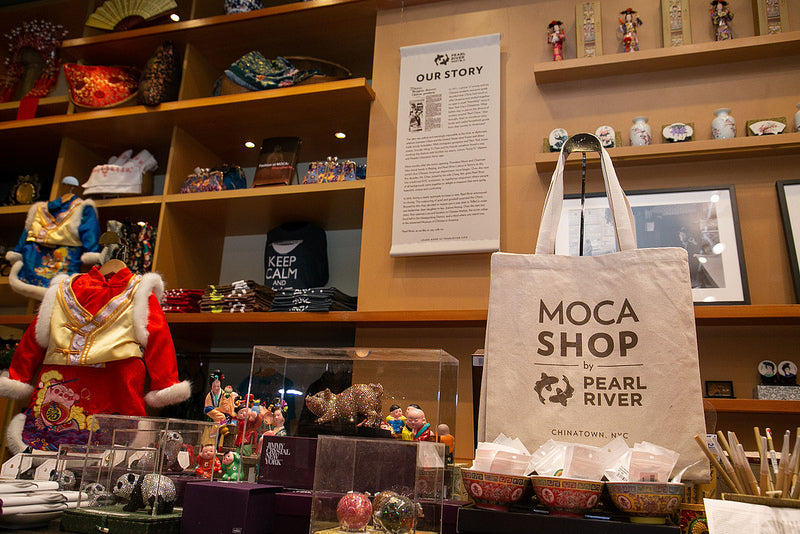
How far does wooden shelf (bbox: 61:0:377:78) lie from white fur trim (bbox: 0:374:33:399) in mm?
1925

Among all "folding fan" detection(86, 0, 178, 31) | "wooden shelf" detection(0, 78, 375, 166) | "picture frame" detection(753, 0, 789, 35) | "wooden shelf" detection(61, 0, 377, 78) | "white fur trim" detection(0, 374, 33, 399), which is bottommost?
"white fur trim" detection(0, 374, 33, 399)

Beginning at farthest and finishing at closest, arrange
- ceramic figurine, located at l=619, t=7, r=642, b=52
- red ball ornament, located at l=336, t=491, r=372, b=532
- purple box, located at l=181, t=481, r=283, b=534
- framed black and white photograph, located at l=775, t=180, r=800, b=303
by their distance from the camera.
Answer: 1. ceramic figurine, located at l=619, t=7, r=642, b=52
2. framed black and white photograph, located at l=775, t=180, r=800, b=303
3. purple box, located at l=181, t=481, r=283, b=534
4. red ball ornament, located at l=336, t=491, r=372, b=532

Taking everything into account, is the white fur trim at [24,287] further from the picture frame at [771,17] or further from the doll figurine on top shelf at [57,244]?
the picture frame at [771,17]

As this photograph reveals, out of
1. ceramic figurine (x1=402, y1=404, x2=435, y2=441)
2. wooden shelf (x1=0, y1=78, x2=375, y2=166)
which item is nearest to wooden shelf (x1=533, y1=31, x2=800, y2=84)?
wooden shelf (x1=0, y1=78, x2=375, y2=166)

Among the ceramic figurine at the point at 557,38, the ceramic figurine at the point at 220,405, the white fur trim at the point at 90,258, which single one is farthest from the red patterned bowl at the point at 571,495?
the white fur trim at the point at 90,258

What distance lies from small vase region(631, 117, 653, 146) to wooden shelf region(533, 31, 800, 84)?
0.25 m

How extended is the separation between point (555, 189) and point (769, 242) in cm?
139

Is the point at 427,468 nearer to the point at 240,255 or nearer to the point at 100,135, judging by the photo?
the point at 240,255

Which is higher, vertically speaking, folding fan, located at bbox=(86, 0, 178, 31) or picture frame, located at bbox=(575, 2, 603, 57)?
folding fan, located at bbox=(86, 0, 178, 31)

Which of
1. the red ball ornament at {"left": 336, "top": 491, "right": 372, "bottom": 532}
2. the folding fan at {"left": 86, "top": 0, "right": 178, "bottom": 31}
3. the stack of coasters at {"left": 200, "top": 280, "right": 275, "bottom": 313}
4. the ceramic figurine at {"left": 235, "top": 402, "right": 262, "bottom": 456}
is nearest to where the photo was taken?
the red ball ornament at {"left": 336, "top": 491, "right": 372, "bottom": 532}

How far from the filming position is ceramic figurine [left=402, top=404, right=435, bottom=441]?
1454 mm

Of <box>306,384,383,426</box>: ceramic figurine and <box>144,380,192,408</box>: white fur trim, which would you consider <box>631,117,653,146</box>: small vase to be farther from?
<box>144,380,192,408</box>: white fur trim

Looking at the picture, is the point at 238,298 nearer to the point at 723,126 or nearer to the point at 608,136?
the point at 608,136

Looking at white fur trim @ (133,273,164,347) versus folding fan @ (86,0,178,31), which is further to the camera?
folding fan @ (86,0,178,31)
